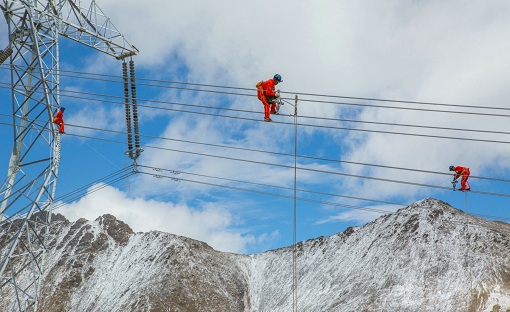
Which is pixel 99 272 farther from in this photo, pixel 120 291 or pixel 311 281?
pixel 311 281

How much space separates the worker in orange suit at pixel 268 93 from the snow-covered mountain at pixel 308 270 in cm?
4098

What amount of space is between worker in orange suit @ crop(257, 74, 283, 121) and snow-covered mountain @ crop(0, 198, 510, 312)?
41.0 meters

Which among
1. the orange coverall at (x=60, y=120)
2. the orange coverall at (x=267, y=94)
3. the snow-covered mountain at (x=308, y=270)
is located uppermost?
the snow-covered mountain at (x=308, y=270)

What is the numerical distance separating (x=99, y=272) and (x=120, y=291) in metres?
9.13

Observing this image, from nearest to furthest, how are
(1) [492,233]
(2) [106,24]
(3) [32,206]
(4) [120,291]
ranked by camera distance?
(3) [32,206], (2) [106,24], (1) [492,233], (4) [120,291]

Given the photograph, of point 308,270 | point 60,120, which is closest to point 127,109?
point 60,120

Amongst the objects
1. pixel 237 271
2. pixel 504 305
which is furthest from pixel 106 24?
pixel 237 271

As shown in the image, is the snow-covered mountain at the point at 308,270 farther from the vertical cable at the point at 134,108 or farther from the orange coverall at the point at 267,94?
the orange coverall at the point at 267,94

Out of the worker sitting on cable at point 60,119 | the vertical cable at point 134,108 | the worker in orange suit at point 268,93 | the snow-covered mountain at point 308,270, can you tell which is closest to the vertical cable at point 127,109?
the vertical cable at point 134,108

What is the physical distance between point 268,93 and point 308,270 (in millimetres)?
58530

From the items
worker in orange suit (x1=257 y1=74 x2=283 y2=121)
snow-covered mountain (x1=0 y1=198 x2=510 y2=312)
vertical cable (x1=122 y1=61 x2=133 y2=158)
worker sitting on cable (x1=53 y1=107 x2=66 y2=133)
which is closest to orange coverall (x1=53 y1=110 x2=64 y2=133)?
worker sitting on cable (x1=53 y1=107 x2=66 y2=133)

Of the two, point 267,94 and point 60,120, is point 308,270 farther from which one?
point 267,94

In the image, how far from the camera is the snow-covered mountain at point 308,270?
61.7m

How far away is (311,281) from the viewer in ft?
246
